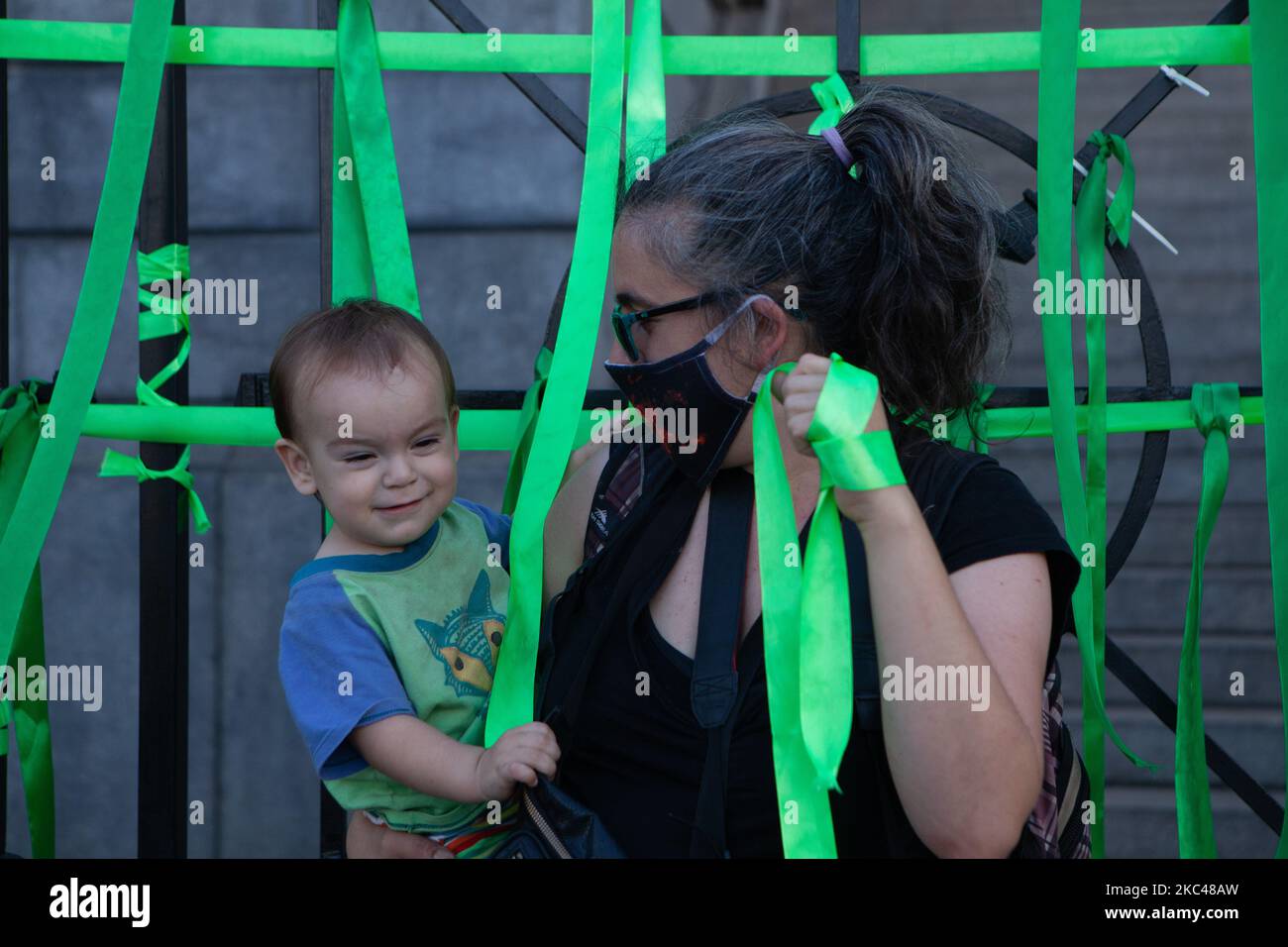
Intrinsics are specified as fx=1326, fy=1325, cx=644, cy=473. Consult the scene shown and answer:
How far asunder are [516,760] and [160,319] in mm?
964

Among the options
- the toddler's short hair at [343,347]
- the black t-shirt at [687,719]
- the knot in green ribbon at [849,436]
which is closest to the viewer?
the knot in green ribbon at [849,436]

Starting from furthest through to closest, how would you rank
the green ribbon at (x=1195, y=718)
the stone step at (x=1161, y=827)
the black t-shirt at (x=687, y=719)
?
the stone step at (x=1161, y=827) → the green ribbon at (x=1195, y=718) → the black t-shirt at (x=687, y=719)

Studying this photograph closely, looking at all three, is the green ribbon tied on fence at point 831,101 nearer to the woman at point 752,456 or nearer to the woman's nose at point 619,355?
the woman at point 752,456

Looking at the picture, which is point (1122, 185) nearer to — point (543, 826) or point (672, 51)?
point (672, 51)

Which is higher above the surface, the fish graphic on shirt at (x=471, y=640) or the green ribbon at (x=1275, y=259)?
the green ribbon at (x=1275, y=259)

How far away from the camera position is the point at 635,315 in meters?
1.71

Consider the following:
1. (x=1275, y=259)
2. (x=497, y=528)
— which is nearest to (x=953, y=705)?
(x=1275, y=259)

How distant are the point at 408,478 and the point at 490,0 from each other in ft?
6.58

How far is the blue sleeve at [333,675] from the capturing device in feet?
5.42

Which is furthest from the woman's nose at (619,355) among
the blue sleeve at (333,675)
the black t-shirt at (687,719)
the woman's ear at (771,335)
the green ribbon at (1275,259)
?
the green ribbon at (1275,259)

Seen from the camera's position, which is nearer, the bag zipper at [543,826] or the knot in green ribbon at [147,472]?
the bag zipper at [543,826]

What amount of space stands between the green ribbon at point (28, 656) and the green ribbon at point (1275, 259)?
1733 millimetres
